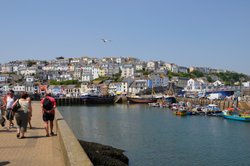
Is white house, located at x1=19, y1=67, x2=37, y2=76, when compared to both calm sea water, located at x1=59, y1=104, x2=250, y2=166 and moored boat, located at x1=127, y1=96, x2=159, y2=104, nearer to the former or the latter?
moored boat, located at x1=127, y1=96, x2=159, y2=104

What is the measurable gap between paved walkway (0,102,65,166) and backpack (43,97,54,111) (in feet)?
3.31

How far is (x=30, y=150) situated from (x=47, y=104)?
8.85ft

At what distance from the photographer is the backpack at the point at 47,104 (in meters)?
12.6

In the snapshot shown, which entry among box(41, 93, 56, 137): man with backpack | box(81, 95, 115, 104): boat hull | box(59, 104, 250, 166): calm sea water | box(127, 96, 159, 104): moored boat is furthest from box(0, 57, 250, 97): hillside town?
box(41, 93, 56, 137): man with backpack

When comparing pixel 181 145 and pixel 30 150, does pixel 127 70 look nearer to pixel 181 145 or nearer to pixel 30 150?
pixel 181 145

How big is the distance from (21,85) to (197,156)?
129 m

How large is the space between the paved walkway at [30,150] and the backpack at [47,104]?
101 cm

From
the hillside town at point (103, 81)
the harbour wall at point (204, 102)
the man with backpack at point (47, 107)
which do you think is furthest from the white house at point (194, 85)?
the man with backpack at point (47, 107)

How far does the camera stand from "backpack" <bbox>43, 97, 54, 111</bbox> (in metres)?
12.6

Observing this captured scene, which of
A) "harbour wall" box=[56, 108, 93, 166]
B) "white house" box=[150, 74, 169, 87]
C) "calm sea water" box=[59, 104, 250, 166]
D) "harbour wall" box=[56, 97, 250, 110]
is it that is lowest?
"calm sea water" box=[59, 104, 250, 166]

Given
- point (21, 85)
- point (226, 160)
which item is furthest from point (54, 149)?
point (21, 85)

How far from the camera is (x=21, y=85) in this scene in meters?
144

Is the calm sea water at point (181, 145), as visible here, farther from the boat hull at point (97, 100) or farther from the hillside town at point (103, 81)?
the hillside town at point (103, 81)

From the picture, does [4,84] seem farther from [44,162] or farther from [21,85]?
[44,162]
